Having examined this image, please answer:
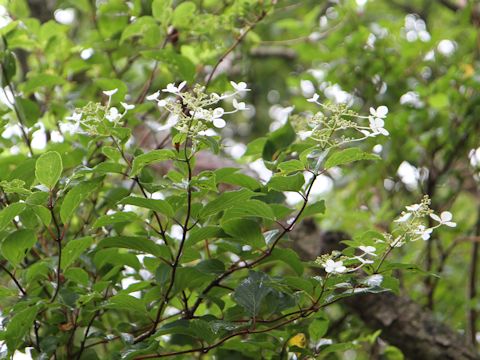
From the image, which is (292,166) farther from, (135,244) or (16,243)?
(16,243)

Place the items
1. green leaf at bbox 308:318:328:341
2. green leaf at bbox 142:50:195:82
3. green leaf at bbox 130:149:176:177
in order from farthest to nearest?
green leaf at bbox 142:50:195:82, green leaf at bbox 308:318:328:341, green leaf at bbox 130:149:176:177

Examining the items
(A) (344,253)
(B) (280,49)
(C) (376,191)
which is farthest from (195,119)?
(B) (280,49)

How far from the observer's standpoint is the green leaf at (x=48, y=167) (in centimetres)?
83

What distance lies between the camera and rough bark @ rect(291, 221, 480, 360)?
1.47 metres

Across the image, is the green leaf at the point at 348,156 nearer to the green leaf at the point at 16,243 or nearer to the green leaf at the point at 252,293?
the green leaf at the point at 252,293

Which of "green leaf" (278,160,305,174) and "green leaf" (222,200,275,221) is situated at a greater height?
"green leaf" (278,160,305,174)

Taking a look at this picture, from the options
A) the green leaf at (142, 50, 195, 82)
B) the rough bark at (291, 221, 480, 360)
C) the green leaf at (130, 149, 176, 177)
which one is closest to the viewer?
the green leaf at (130, 149, 176, 177)

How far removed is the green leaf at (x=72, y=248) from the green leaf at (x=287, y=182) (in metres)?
0.26

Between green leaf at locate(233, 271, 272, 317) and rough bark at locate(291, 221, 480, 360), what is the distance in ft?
2.13

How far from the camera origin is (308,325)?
1043 mm

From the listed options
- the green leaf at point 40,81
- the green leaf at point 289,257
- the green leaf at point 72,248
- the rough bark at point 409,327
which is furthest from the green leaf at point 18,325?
the rough bark at point 409,327

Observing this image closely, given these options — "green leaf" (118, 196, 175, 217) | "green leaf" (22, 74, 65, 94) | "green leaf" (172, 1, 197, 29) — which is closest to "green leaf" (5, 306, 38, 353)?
"green leaf" (118, 196, 175, 217)

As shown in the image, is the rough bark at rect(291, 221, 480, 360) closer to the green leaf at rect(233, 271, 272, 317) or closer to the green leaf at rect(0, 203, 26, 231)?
the green leaf at rect(233, 271, 272, 317)

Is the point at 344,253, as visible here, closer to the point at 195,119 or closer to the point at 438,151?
the point at 195,119
